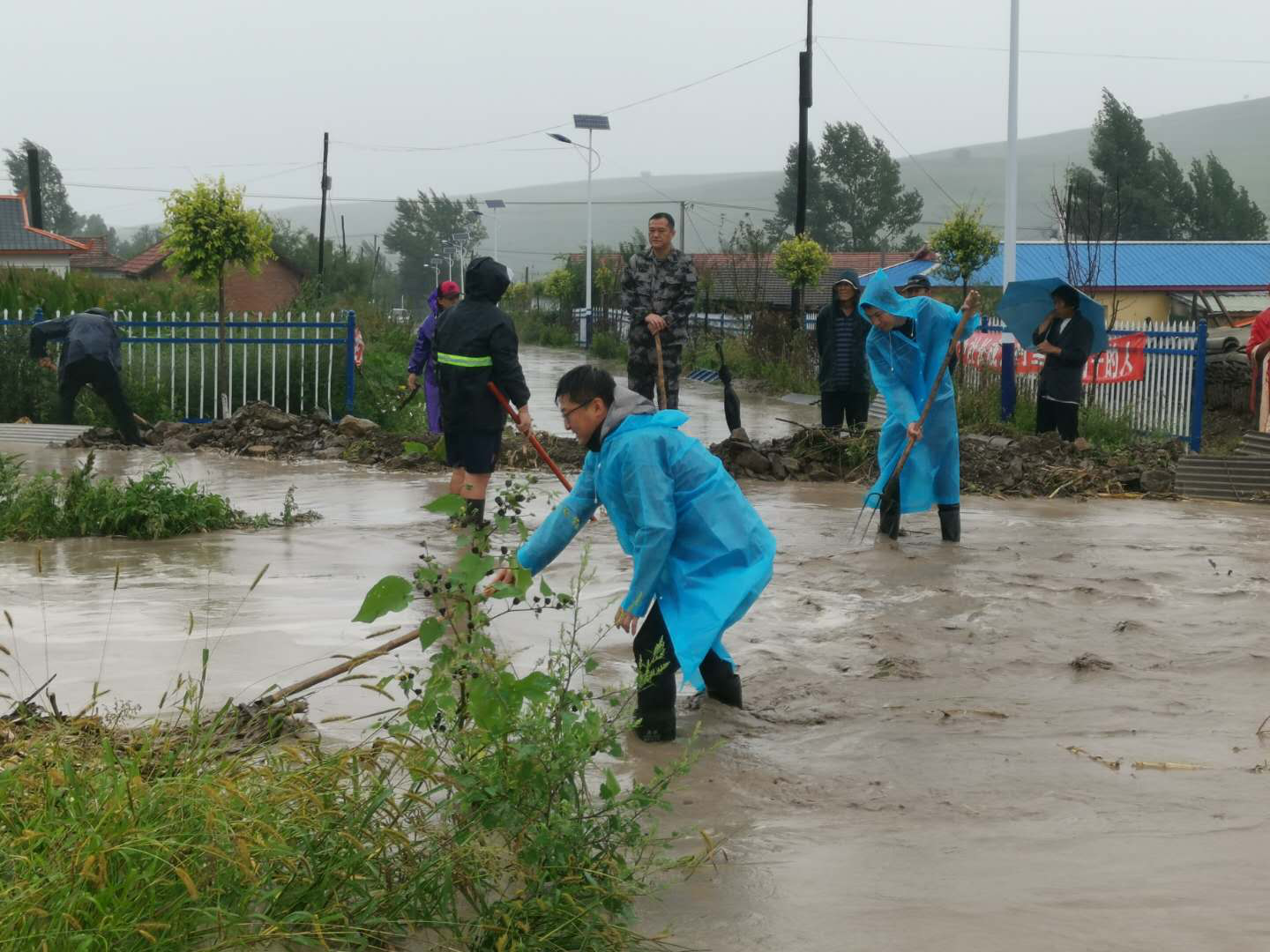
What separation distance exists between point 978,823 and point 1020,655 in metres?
2.13

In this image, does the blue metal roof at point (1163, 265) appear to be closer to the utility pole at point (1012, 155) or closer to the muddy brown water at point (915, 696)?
the utility pole at point (1012, 155)

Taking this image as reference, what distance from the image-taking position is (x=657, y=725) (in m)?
4.93

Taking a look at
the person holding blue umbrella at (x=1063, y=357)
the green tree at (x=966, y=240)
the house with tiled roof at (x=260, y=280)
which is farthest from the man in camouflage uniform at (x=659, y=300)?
the house with tiled roof at (x=260, y=280)

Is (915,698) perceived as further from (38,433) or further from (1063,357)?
(38,433)

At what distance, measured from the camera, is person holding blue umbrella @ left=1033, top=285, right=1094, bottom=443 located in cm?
1207

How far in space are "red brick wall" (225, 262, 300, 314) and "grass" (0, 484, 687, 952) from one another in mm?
48645

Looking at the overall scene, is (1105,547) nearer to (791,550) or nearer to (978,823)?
(791,550)

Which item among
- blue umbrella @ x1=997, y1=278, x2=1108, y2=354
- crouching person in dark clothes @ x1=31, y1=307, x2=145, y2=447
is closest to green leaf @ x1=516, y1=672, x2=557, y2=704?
blue umbrella @ x1=997, y1=278, x2=1108, y2=354

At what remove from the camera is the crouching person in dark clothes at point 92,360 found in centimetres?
1452


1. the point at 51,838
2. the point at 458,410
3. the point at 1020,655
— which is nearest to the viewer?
the point at 51,838

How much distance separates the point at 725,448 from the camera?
1253 cm

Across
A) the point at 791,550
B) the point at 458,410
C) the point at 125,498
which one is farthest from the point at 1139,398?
the point at 125,498

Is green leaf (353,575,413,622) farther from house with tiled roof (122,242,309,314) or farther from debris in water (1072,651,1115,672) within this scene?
house with tiled roof (122,242,309,314)

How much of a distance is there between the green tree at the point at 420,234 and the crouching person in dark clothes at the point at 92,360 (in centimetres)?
10852
